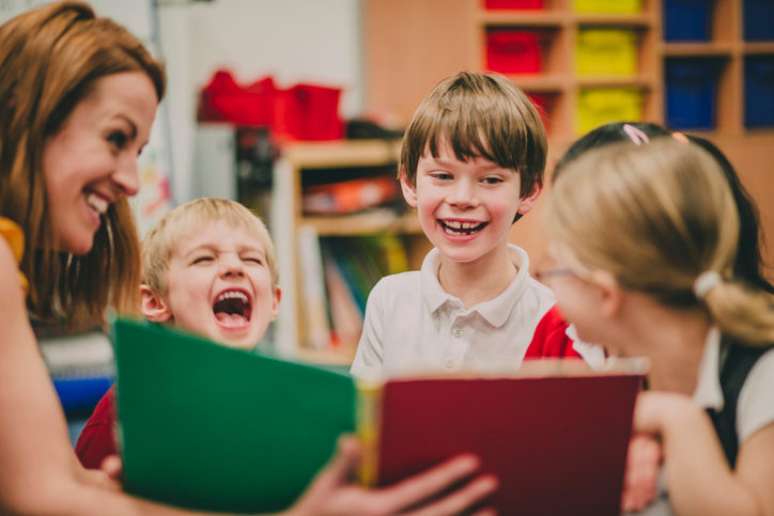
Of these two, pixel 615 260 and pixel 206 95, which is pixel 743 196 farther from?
pixel 206 95

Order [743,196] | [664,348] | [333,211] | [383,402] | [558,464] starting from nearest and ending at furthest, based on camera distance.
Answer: [383,402] < [558,464] < [664,348] < [743,196] < [333,211]

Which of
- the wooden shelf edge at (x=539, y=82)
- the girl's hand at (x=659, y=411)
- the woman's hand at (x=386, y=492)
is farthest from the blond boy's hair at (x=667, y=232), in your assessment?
the wooden shelf edge at (x=539, y=82)

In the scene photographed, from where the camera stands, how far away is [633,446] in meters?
1.01

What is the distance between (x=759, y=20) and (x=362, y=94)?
6.28 ft

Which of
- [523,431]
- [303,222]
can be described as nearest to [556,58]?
[303,222]

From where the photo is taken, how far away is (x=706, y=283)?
3.28ft

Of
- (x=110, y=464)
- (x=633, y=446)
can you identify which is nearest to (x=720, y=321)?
(x=633, y=446)

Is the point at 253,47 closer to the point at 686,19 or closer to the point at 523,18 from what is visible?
the point at 523,18

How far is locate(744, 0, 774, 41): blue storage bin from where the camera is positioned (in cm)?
425

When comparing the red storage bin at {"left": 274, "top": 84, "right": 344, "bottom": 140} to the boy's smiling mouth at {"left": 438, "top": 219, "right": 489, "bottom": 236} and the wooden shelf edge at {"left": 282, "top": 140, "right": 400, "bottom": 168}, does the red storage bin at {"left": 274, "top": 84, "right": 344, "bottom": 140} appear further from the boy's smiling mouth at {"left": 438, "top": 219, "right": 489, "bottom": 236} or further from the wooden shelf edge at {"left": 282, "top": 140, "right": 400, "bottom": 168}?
the boy's smiling mouth at {"left": 438, "top": 219, "right": 489, "bottom": 236}

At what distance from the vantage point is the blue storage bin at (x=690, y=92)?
420 centimetres

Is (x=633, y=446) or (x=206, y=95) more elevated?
(x=206, y=95)

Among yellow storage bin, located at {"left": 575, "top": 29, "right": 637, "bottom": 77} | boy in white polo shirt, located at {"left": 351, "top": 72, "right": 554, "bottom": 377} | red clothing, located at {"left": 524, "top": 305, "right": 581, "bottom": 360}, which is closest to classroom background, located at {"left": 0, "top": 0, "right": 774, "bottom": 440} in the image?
yellow storage bin, located at {"left": 575, "top": 29, "right": 637, "bottom": 77}

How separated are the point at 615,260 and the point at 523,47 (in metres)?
2.94
